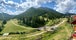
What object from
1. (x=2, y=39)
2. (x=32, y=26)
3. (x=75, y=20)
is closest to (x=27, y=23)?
(x=32, y=26)

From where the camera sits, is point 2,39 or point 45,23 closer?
point 2,39

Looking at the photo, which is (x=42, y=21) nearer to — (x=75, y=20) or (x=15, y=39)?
(x=15, y=39)

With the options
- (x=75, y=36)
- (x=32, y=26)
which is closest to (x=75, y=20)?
(x=75, y=36)

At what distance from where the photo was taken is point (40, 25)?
97688 millimetres

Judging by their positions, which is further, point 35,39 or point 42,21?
point 42,21

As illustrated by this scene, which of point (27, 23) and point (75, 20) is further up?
point (75, 20)

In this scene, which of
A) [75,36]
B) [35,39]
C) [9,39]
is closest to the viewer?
[75,36]

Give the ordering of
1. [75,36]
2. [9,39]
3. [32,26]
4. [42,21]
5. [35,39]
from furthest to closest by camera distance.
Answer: [42,21] < [32,26] < [9,39] < [35,39] < [75,36]

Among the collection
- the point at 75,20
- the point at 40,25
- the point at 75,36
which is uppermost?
the point at 75,20

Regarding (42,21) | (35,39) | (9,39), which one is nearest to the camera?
(35,39)

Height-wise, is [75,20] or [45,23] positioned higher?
[75,20]

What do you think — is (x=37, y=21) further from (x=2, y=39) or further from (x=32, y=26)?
(x=2, y=39)

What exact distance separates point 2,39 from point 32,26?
95.8 feet

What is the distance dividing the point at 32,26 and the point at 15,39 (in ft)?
111
